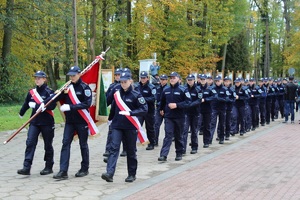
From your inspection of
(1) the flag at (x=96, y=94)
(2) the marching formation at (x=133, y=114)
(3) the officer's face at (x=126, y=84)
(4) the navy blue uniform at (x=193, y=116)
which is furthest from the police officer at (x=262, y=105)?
(3) the officer's face at (x=126, y=84)

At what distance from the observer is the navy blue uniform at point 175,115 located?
33.4 feet

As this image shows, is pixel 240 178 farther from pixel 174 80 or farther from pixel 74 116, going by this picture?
pixel 74 116

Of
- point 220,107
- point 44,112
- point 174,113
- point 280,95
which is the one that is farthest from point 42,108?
point 280,95

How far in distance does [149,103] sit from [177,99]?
5.58ft

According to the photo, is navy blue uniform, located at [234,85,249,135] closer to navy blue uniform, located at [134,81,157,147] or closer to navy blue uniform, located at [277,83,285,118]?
navy blue uniform, located at [134,81,157,147]

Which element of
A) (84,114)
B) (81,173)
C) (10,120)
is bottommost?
(81,173)

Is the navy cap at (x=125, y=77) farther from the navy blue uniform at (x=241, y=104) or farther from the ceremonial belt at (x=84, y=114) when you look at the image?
the navy blue uniform at (x=241, y=104)

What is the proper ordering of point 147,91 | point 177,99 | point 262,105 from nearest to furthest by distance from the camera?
point 177,99 < point 147,91 < point 262,105

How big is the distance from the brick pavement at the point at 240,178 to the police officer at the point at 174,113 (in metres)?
0.79

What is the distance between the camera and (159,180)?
834cm

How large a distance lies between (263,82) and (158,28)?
43.8 feet

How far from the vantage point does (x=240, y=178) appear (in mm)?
8586

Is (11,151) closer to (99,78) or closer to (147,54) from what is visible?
(99,78)

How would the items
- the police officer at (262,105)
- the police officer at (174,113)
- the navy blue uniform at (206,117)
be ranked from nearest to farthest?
the police officer at (174,113) → the navy blue uniform at (206,117) → the police officer at (262,105)
